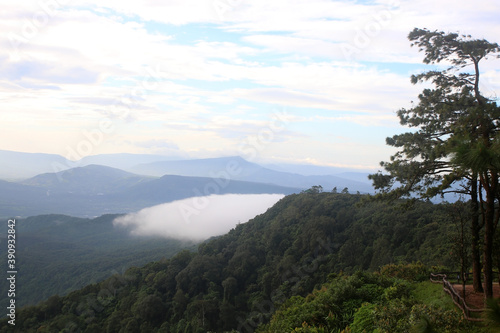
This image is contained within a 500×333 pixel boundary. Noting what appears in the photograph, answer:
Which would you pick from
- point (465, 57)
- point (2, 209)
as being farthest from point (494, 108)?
point (2, 209)

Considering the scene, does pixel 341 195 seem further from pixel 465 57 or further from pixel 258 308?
pixel 465 57

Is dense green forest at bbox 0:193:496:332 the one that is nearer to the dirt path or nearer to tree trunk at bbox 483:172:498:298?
the dirt path

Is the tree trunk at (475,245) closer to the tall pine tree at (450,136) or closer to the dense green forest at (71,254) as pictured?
the tall pine tree at (450,136)

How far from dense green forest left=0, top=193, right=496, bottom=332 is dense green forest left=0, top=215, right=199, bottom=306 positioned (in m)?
28.8

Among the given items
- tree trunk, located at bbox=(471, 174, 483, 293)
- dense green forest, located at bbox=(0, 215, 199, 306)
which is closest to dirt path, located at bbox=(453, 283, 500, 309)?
tree trunk, located at bbox=(471, 174, 483, 293)

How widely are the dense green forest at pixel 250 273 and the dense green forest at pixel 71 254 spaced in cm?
2883

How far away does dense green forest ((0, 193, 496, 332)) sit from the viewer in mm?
28609

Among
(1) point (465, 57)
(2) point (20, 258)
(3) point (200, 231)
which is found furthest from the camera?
(3) point (200, 231)

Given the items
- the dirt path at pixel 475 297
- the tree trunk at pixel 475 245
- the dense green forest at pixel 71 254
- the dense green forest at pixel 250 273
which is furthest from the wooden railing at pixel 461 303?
the dense green forest at pixel 71 254

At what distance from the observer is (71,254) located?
84.9 m

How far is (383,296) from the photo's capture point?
444 inches

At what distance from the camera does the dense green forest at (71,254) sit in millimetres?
Answer: 61653

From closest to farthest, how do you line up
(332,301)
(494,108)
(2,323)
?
(494,108), (332,301), (2,323)

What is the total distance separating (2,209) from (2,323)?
571 ft
